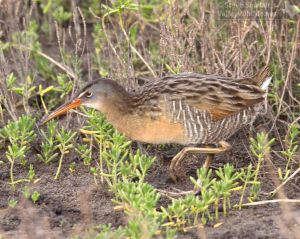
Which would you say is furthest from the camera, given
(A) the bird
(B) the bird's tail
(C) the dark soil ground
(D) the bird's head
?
(B) the bird's tail

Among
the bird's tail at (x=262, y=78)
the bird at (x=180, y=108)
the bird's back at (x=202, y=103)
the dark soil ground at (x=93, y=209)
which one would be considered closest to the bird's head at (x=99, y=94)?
the bird at (x=180, y=108)

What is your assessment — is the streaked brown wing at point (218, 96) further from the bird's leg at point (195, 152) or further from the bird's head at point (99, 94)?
the bird's head at point (99, 94)

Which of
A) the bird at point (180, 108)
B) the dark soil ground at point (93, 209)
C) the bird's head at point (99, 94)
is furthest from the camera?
the bird's head at point (99, 94)

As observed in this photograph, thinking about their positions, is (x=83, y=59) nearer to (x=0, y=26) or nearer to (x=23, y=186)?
(x=0, y=26)

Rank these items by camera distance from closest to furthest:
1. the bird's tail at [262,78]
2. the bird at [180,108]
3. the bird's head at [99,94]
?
1. the bird at [180,108]
2. the bird's head at [99,94]
3. the bird's tail at [262,78]

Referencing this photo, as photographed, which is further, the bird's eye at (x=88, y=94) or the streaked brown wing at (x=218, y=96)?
the bird's eye at (x=88, y=94)

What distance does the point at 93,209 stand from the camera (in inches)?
212

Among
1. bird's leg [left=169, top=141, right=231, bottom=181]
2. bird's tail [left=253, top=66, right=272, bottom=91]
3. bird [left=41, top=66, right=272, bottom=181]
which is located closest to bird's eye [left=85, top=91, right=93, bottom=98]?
bird [left=41, top=66, right=272, bottom=181]

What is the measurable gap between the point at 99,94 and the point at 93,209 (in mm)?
833

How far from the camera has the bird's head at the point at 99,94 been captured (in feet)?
18.8

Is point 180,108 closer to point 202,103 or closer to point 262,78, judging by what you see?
point 202,103

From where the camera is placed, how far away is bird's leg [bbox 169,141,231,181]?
222 inches

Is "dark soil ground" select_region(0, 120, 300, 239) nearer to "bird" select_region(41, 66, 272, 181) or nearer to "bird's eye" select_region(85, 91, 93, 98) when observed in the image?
"bird" select_region(41, 66, 272, 181)

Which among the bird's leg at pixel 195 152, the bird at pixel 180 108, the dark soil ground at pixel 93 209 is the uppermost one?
the bird at pixel 180 108
